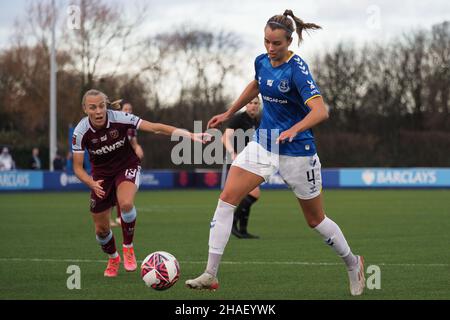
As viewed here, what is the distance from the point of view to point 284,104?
27.9ft

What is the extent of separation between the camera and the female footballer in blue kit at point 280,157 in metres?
8.42

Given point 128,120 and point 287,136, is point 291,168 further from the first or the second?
point 128,120

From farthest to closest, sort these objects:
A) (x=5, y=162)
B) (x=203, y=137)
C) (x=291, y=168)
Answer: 1. (x=5, y=162)
2. (x=203, y=137)
3. (x=291, y=168)

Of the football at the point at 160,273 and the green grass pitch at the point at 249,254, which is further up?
the football at the point at 160,273

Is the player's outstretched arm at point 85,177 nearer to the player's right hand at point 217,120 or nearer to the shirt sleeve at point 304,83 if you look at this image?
the player's right hand at point 217,120

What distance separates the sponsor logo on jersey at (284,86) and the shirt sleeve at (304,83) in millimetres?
83

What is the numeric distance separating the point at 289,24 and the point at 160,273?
252 centimetres

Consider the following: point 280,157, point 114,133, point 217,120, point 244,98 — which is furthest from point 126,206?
point 280,157

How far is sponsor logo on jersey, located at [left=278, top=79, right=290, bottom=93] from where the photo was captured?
330 inches

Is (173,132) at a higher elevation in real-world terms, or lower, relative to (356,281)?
higher

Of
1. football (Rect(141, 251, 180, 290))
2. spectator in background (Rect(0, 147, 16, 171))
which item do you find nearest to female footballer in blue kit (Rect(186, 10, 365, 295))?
football (Rect(141, 251, 180, 290))

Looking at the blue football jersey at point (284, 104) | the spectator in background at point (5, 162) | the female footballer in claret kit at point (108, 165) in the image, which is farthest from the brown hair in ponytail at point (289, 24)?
the spectator in background at point (5, 162)

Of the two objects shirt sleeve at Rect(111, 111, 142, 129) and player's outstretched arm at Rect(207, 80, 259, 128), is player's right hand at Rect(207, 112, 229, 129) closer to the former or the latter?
player's outstretched arm at Rect(207, 80, 259, 128)
